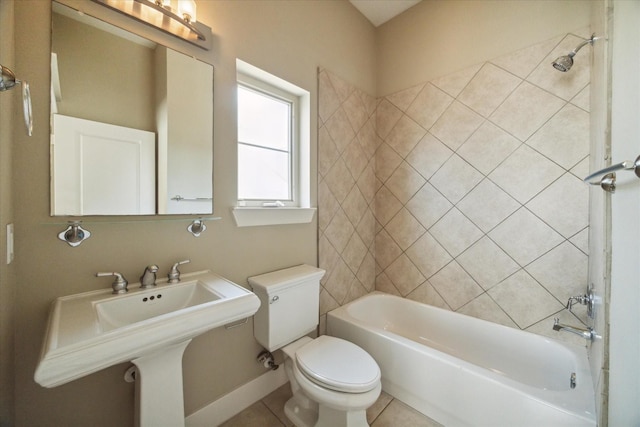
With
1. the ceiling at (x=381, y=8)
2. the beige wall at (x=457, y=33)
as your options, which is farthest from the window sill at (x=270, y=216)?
the ceiling at (x=381, y=8)

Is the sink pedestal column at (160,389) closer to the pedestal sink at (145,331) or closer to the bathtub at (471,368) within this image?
the pedestal sink at (145,331)

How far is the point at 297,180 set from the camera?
6.05 feet

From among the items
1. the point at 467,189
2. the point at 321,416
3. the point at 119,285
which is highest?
the point at 467,189

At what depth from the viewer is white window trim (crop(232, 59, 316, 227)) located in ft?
4.76

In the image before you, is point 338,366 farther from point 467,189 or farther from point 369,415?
point 467,189

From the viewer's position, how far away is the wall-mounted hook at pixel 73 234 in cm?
93

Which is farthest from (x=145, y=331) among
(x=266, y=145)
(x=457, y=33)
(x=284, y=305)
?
(x=457, y=33)

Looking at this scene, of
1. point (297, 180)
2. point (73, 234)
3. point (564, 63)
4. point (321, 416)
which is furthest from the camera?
point (297, 180)

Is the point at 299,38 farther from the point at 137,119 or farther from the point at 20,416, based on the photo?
the point at 20,416

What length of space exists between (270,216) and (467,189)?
1465mm

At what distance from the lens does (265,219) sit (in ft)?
4.96

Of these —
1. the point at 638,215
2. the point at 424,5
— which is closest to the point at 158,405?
the point at 638,215

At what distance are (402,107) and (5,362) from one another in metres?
2.63

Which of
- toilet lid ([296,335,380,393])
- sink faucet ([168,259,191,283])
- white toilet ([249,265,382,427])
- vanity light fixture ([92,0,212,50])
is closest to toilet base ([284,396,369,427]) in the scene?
white toilet ([249,265,382,427])
